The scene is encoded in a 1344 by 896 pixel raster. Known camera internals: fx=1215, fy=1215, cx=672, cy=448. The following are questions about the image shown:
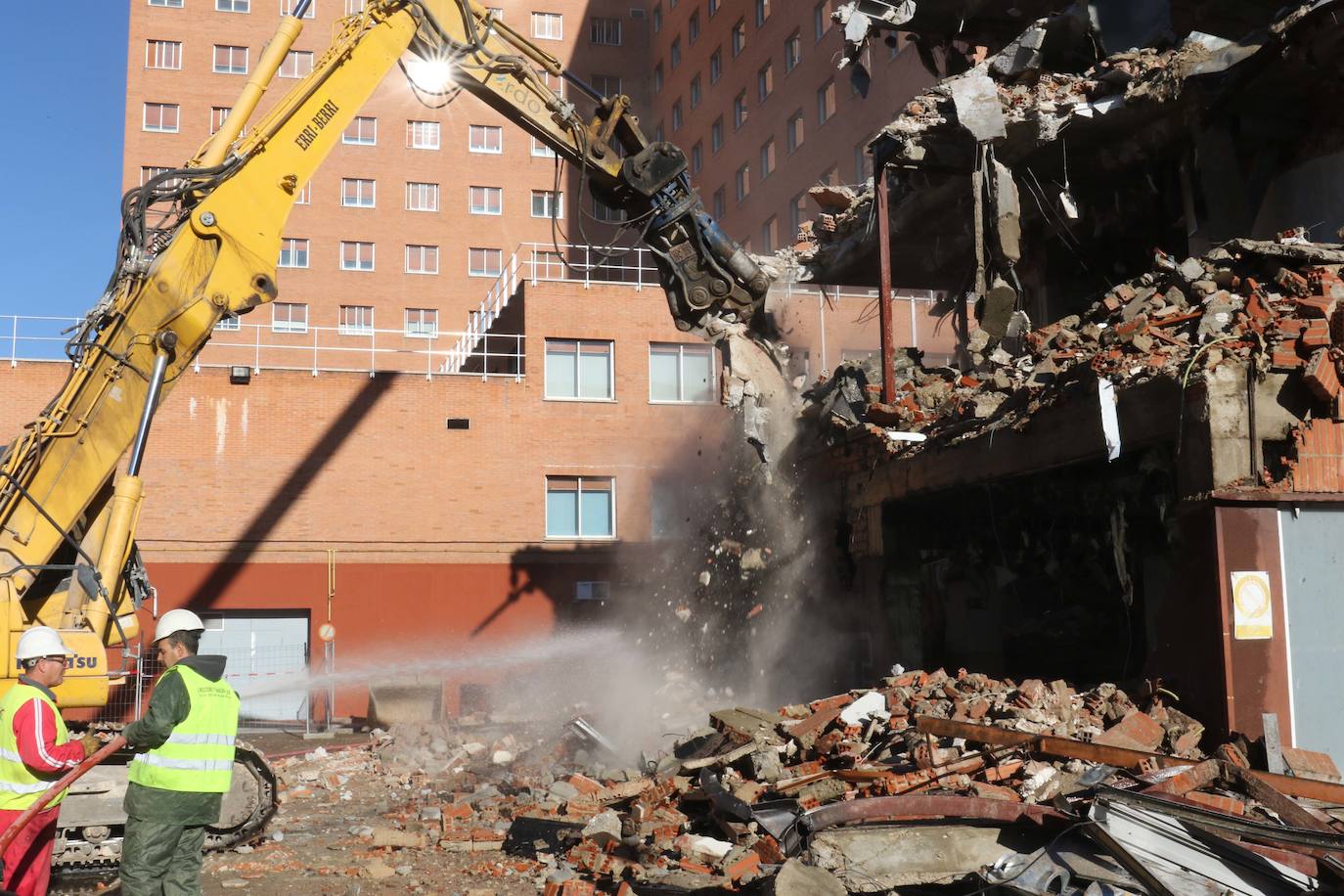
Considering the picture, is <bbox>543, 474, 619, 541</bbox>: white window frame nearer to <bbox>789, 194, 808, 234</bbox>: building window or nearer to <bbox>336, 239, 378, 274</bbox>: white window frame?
<bbox>789, 194, 808, 234</bbox>: building window

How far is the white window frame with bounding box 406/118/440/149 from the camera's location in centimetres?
5216

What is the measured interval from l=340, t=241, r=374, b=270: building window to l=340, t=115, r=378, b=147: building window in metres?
4.29

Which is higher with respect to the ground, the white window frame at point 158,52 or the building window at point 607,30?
the building window at point 607,30

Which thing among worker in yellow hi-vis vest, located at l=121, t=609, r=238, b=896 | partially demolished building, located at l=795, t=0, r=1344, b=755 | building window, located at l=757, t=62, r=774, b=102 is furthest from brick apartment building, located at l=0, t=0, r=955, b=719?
worker in yellow hi-vis vest, located at l=121, t=609, r=238, b=896

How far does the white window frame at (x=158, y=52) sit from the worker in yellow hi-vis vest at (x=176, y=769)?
5065cm

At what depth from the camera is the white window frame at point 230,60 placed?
2004 inches

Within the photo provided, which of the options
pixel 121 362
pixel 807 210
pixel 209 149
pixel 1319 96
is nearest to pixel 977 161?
pixel 1319 96

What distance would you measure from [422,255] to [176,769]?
47836mm

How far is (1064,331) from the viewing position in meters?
13.3

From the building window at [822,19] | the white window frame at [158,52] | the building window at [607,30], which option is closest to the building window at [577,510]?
the building window at [822,19]

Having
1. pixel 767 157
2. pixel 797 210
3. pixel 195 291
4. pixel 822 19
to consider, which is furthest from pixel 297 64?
pixel 195 291

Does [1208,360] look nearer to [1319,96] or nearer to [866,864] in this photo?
[866,864]

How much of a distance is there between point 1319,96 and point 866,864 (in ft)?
37.0

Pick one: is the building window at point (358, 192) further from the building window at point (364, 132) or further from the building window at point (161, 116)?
the building window at point (161, 116)
